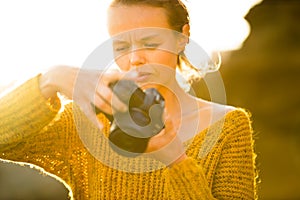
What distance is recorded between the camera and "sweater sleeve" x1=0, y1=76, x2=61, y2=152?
1.65 metres

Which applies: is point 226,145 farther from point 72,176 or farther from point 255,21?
point 255,21

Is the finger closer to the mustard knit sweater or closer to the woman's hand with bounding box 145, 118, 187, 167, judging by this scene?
the woman's hand with bounding box 145, 118, 187, 167

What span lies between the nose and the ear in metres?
0.19

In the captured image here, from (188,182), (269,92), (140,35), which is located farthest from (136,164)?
(269,92)

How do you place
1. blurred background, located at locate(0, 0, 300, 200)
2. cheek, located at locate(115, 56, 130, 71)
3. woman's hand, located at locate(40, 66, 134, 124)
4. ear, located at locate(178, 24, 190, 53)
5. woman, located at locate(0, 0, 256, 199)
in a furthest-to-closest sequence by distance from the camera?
1. blurred background, located at locate(0, 0, 300, 200)
2. ear, located at locate(178, 24, 190, 53)
3. cheek, located at locate(115, 56, 130, 71)
4. woman, located at locate(0, 0, 256, 199)
5. woman's hand, located at locate(40, 66, 134, 124)

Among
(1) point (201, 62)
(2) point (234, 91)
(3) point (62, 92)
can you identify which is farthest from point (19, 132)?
(2) point (234, 91)

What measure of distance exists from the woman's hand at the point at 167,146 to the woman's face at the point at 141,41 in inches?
7.8

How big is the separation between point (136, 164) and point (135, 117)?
411 millimetres

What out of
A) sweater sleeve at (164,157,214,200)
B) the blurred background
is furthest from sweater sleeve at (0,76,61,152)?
the blurred background

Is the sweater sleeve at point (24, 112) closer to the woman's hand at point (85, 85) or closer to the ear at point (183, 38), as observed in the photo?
the woman's hand at point (85, 85)

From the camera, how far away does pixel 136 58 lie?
1.81 m

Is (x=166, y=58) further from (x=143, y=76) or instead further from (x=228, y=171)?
(x=228, y=171)

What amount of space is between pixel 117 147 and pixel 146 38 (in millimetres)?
338

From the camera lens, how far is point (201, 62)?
225cm
